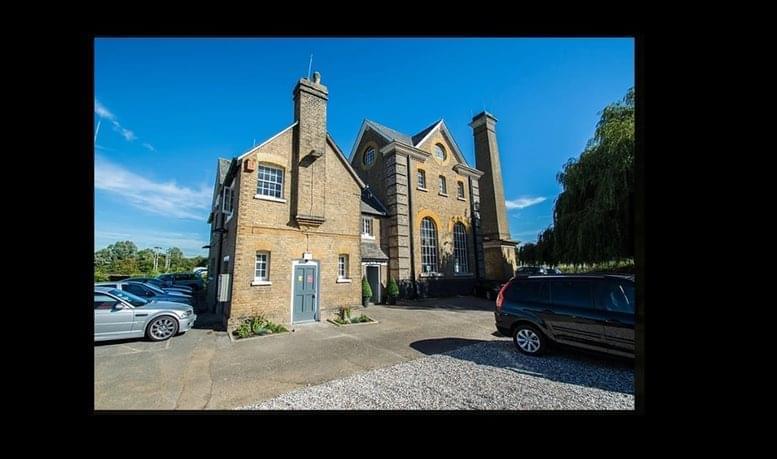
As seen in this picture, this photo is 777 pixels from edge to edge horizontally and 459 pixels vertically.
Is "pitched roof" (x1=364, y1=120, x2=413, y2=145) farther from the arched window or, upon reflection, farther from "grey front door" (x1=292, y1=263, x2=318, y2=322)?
"grey front door" (x1=292, y1=263, x2=318, y2=322)

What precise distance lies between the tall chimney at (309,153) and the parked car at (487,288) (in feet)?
38.0

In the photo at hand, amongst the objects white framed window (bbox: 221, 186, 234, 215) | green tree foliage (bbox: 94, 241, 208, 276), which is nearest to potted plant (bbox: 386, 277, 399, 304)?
white framed window (bbox: 221, 186, 234, 215)

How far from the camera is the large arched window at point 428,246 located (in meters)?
17.5

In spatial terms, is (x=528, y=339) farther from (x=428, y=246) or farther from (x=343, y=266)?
(x=428, y=246)

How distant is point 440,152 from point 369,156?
16.0 feet

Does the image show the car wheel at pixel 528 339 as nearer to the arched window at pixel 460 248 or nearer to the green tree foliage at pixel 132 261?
the arched window at pixel 460 248

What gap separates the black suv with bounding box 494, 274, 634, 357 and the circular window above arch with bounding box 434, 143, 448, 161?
14.1m

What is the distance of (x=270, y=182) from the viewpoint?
35.2 feet

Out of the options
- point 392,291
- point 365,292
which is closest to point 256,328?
point 365,292
